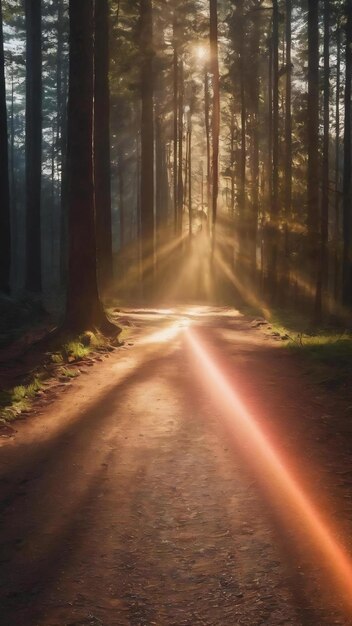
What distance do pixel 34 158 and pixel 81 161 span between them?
15.6 m

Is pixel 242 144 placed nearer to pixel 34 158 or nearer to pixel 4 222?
pixel 34 158

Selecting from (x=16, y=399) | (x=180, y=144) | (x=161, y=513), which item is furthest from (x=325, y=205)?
(x=180, y=144)

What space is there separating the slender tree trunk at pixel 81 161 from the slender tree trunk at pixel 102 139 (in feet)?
27.1

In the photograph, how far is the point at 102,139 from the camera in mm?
21891

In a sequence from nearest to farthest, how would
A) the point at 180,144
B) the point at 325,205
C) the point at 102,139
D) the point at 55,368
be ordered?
the point at 55,368 → the point at 325,205 → the point at 102,139 → the point at 180,144

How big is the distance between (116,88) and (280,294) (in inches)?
484

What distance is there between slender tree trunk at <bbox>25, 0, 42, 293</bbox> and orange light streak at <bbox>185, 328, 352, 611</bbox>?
59.2 feet

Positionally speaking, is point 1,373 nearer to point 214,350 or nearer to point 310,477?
point 214,350

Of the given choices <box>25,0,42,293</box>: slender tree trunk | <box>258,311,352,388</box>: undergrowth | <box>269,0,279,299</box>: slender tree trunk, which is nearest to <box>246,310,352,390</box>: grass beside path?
<box>258,311,352,388</box>: undergrowth

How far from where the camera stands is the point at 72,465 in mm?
5598

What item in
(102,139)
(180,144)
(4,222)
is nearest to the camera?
(4,222)

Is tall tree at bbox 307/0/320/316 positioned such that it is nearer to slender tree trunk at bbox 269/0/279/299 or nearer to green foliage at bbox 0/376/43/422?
slender tree trunk at bbox 269/0/279/299

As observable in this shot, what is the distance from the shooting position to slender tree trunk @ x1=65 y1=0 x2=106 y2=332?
42.4 feet

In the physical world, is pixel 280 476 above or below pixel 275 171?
below
